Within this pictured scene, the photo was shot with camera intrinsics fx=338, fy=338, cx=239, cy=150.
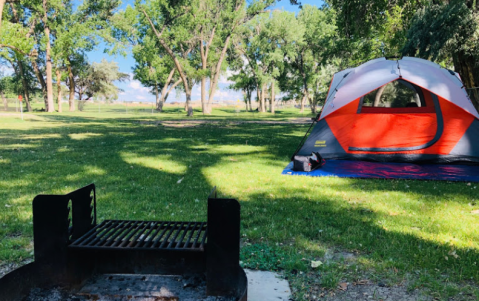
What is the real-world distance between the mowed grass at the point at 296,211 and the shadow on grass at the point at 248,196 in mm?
14

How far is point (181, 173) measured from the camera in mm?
6176

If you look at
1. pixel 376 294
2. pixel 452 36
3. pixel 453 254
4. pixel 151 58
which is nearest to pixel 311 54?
pixel 151 58

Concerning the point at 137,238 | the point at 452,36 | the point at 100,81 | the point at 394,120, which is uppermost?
the point at 100,81

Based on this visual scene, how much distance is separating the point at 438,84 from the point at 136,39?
26.7 metres

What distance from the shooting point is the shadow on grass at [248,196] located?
3.07 m

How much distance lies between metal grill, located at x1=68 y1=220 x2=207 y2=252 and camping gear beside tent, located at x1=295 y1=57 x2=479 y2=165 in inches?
204

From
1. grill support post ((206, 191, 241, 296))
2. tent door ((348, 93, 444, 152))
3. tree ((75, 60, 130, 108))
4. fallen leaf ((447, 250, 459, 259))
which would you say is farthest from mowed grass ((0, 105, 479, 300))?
tree ((75, 60, 130, 108))

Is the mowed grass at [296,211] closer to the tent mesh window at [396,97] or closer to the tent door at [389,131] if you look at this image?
the tent door at [389,131]

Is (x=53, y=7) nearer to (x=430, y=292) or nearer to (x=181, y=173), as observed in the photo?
(x=181, y=173)

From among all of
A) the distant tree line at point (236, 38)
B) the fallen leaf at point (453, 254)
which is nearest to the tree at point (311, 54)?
the distant tree line at point (236, 38)

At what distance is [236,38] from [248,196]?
37.0 metres

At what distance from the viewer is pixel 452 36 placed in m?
8.62

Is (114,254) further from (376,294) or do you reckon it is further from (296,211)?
(296,211)

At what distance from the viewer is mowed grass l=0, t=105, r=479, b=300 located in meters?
2.72
